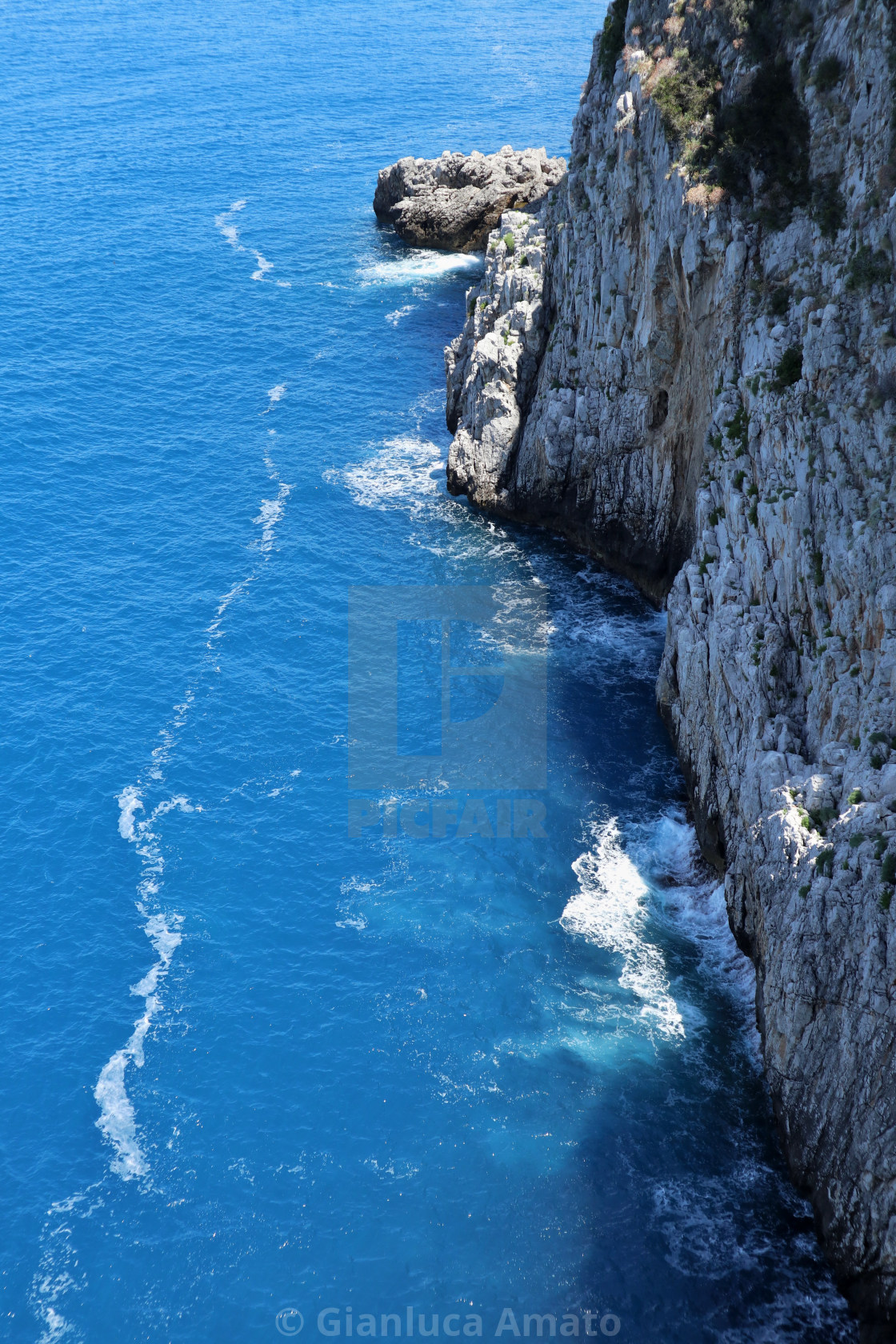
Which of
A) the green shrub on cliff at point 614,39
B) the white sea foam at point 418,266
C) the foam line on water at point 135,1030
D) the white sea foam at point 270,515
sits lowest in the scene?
the foam line on water at point 135,1030

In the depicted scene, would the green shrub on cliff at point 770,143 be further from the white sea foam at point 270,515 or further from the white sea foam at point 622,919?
the white sea foam at point 270,515

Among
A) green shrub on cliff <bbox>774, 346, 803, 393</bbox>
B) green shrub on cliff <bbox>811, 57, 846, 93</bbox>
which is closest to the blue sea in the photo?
green shrub on cliff <bbox>774, 346, 803, 393</bbox>

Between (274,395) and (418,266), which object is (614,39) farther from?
(418,266)

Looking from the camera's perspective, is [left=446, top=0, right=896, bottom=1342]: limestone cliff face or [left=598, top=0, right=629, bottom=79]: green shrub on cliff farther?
[left=598, top=0, right=629, bottom=79]: green shrub on cliff

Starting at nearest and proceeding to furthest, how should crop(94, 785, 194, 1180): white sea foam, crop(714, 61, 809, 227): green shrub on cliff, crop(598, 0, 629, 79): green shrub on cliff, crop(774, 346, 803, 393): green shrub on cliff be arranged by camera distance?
crop(94, 785, 194, 1180): white sea foam < crop(774, 346, 803, 393): green shrub on cliff < crop(714, 61, 809, 227): green shrub on cliff < crop(598, 0, 629, 79): green shrub on cliff

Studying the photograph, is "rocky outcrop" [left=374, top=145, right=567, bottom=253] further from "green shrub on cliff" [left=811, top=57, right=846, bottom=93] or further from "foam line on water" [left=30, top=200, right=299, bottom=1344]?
"green shrub on cliff" [left=811, top=57, right=846, bottom=93]

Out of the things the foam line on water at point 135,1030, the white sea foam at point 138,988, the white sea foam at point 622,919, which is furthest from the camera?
the white sea foam at point 622,919

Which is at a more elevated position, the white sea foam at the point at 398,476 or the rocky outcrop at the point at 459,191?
the rocky outcrop at the point at 459,191

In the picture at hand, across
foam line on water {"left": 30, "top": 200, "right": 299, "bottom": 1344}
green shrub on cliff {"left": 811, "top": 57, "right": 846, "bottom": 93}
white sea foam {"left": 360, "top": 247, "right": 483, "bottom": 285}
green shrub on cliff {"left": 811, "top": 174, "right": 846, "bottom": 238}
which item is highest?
green shrub on cliff {"left": 811, "top": 57, "right": 846, "bottom": 93}

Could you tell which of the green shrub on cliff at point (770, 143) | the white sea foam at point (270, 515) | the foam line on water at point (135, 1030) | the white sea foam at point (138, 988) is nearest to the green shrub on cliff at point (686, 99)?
the green shrub on cliff at point (770, 143)
